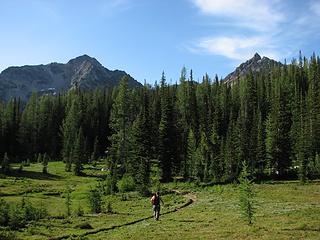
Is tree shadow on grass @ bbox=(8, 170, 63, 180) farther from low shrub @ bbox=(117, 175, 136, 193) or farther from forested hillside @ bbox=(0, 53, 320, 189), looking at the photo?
low shrub @ bbox=(117, 175, 136, 193)

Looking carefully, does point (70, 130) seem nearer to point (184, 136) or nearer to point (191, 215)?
point (184, 136)

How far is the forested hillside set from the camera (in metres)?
81.3

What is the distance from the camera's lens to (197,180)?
7694cm

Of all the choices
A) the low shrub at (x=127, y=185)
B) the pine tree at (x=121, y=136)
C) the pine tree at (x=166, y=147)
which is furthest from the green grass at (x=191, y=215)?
the pine tree at (x=121, y=136)

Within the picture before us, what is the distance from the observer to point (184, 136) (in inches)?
3856

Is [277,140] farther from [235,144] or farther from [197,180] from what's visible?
[197,180]

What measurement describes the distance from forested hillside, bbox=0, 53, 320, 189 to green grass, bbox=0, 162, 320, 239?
28.5ft

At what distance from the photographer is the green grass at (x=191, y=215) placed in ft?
102

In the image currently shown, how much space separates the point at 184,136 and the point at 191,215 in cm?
5712

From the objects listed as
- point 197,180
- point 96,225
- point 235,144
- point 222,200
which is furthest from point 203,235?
point 235,144

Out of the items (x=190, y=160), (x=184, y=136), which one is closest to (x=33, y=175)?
(x=190, y=160)

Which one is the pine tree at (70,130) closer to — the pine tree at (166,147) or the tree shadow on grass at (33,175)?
the tree shadow on grass at (33,175)

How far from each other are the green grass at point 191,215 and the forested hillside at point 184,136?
868cm

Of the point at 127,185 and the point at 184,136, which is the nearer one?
the point at 127,185
